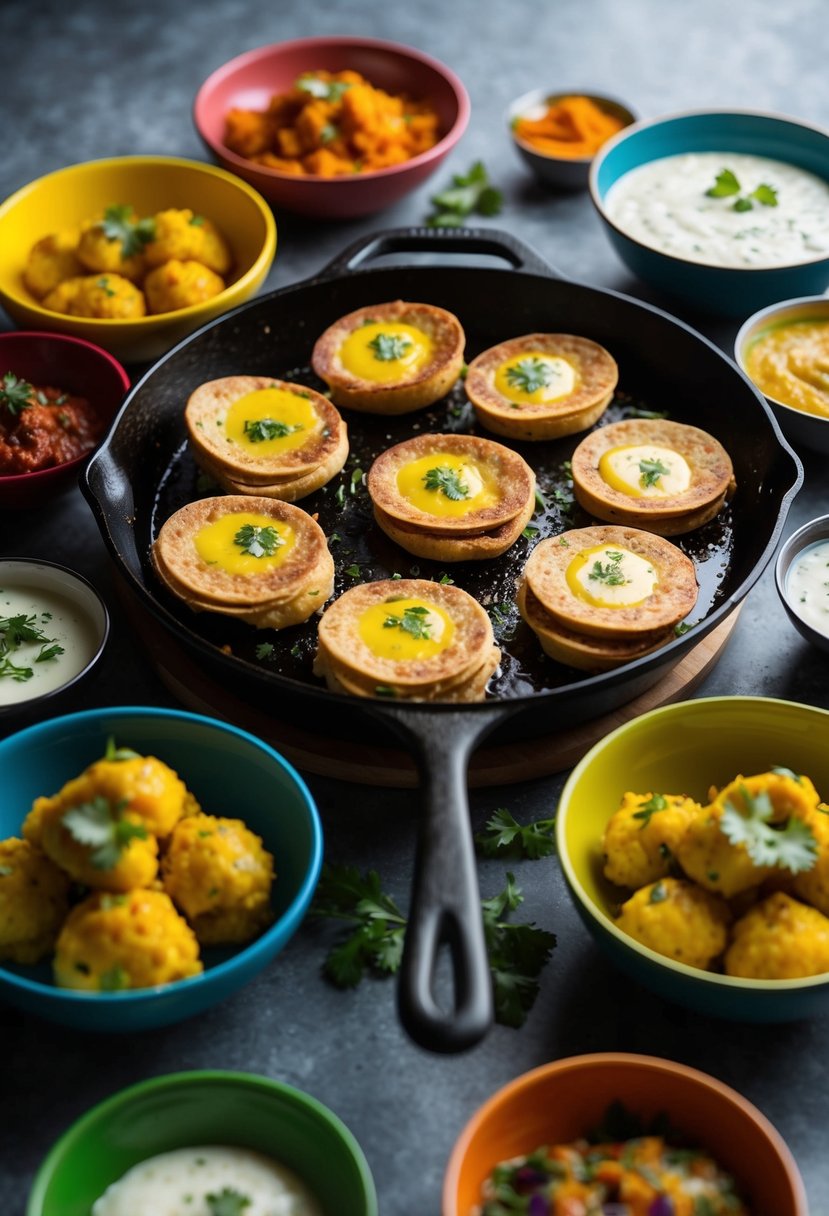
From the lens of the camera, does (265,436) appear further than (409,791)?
Yes

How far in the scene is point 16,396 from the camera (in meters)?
4.50

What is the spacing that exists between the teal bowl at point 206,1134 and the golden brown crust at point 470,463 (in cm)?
192

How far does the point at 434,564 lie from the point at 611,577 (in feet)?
2.04

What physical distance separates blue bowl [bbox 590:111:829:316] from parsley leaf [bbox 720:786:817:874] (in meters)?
2.83

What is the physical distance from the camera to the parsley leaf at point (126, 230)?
16.9 feet

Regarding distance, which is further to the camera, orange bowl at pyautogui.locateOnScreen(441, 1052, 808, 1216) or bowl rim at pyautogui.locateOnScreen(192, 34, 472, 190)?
bowl rim at pyautogui.locateOnScreen(192, 34, 472, 190)

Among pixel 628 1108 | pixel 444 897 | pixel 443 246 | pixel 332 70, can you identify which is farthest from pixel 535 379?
pixel 332 70

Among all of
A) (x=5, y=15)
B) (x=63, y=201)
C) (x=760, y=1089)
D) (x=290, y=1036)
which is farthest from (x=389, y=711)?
(x=5, y=15)

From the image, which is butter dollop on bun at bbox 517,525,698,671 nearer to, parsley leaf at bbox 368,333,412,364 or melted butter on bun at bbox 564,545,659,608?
melted butter on bun at bbox 564,545,659,608

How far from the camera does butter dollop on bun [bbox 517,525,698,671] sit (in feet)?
12.2

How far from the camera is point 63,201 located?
5.64 meters

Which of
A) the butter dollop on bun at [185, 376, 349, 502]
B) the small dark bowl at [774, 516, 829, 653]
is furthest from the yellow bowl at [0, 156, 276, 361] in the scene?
the small dark bowl at [774, 516, 829, 653]

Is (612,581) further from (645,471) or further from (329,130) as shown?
(329,130)

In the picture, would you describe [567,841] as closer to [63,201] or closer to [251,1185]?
[251,1185]
